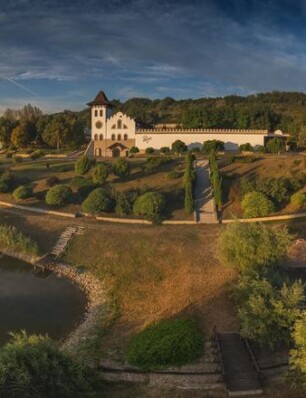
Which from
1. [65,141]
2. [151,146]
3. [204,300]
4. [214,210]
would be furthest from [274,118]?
[204,300]

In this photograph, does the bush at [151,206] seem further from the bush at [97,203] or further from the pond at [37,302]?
the pond at [37,302]

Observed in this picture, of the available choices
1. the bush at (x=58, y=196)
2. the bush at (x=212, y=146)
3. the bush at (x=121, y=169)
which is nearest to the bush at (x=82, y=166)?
the bush at (x=121, y=169)

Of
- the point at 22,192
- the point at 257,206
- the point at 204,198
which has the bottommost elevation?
the point at 257,206

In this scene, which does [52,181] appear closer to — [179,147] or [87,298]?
[179,147]

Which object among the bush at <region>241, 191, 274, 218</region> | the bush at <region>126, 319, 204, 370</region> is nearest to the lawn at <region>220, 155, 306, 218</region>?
the bush at <region>241, 191, 274, 218</region>

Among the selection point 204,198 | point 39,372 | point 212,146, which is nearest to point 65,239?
point 204,198

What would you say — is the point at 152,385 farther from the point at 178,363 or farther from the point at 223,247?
the point at 223,247
